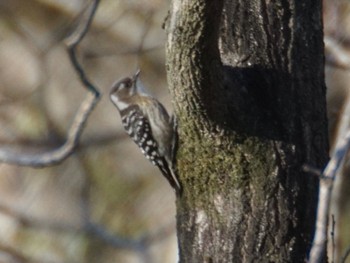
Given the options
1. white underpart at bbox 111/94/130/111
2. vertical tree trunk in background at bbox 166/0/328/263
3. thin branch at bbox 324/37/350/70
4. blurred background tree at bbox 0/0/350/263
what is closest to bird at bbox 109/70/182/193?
white underpart at bbox 111/94/130/111

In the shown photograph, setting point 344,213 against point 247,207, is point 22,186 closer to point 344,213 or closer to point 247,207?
point 344,213

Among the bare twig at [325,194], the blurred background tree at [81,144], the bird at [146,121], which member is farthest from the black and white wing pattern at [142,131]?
the blurred background tree at [81,144]

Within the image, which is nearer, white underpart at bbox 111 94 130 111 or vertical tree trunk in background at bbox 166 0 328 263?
vertical tree trunk in background at bbox 166 0 328 263

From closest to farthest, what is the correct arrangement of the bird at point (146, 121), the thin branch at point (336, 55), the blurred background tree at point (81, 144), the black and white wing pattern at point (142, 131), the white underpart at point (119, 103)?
the bird at point (146, 121) → the black and white wing pattern at point (142, 131) → the white underpart at point (119, 103) → the thin branch at point (336, 55) → the blurred background tree at point (81, 144)

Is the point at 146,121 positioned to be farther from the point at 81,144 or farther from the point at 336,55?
the point at 81,144

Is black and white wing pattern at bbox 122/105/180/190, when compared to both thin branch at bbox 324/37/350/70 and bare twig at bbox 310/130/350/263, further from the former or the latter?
bare twig at bbox 310/130/350/263

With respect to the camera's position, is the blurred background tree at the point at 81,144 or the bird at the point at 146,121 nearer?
the bird at the point at 146,121

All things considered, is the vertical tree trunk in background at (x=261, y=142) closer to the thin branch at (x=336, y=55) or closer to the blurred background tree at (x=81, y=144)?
the thin branch at (x=336, y=55)

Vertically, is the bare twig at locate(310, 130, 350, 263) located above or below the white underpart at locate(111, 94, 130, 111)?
below
